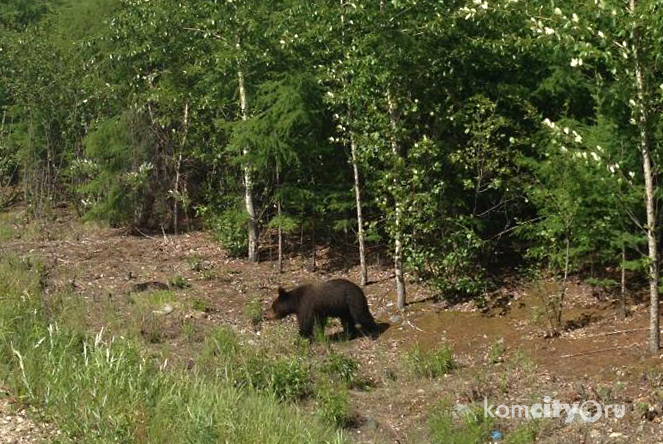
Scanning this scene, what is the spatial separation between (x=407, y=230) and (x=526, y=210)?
2.31 metres

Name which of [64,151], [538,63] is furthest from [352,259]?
[64,151]

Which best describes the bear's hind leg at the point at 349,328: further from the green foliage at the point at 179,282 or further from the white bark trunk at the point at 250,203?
the white bark trunk at the point at 250,203

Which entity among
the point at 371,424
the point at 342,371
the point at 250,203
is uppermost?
the point at 250,203

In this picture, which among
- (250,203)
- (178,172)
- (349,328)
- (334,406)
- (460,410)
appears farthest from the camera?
(178,172)

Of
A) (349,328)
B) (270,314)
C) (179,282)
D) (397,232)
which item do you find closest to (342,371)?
(349,328)

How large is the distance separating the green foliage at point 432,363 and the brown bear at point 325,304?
5.01 feet

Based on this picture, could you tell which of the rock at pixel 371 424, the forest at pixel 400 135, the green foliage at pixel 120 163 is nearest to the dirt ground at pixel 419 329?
the rock at pixel 371 424

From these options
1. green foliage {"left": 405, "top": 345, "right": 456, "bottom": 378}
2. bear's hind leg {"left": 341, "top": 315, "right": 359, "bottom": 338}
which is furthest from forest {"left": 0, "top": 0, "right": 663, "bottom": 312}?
green foliage {"left": 405, "top": 345, "right": 456, "bottom": 378}

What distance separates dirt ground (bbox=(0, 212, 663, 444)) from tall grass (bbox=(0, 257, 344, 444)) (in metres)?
0.63

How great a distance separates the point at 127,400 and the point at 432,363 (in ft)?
15.7

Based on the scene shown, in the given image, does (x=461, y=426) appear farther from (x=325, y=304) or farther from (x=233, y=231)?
(x=233, y=231)

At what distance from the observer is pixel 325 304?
38.8 ft

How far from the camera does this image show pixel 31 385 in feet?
22.2

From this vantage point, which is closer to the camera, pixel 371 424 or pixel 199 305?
pixel 371 424
